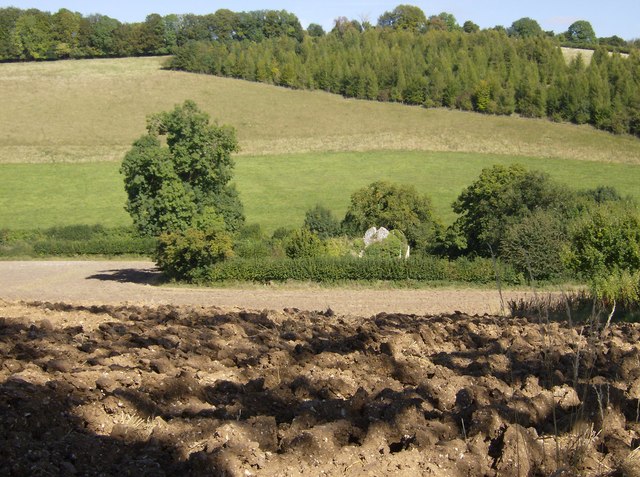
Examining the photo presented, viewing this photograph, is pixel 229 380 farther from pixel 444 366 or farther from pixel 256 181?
pixel 256 181

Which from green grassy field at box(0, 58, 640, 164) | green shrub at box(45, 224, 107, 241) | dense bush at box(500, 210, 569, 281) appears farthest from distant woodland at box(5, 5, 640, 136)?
dense bush at box(500, 210, 569, 281)

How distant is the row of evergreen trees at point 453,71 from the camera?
93.9 m

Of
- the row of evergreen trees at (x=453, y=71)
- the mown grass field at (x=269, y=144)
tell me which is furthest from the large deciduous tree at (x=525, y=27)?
the mown grass field at (x=269, y=144)

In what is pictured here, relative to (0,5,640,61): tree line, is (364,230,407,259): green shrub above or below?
below

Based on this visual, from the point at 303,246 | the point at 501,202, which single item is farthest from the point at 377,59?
the point at 303,246

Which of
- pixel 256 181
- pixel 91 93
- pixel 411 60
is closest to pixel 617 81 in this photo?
pixel 411 60

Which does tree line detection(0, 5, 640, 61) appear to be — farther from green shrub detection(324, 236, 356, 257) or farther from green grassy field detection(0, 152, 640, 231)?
green shrub detection(324, 236, 356, 257)

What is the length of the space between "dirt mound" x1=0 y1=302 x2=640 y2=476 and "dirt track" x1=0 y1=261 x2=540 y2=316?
1323 centimetres

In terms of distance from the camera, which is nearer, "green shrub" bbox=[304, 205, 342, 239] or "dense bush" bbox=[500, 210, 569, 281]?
"dense bush" bbox=[500, 210, 569, 281]

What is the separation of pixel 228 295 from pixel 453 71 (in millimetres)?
80827

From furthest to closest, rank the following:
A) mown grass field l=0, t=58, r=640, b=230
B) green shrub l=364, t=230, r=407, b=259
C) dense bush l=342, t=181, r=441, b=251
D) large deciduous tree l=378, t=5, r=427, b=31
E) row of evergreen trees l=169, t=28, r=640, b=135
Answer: large deciduous tree l=378, t=5, r=427, b=31 < row of evergreen trees l=169, t=28, r=640, b=135 < mown grass field l=0, t=58, r=640, b=230 < dense bush l=342, t=181, r=441, b=251 < green shrub l=364, t=230, r=407, b=259

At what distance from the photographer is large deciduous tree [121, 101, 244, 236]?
4016cm

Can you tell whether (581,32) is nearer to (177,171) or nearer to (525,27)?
Result: (525,27)

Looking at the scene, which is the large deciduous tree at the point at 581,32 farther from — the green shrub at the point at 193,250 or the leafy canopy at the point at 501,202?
the green shrub at the point at 193,250
